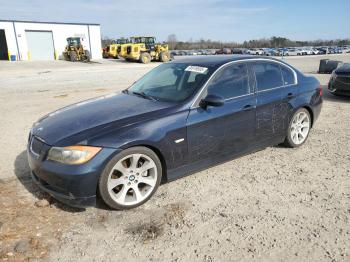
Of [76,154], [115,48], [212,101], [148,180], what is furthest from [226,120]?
[115,48]

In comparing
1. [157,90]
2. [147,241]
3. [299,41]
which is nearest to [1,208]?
[147,241]

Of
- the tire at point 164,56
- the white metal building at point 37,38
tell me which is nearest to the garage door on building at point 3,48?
the white metal building at point 37,38

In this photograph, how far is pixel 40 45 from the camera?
38906mm

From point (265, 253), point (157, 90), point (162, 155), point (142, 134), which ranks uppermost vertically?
point (157, 90)

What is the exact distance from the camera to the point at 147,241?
2.96m

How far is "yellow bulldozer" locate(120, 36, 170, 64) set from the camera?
102 feet

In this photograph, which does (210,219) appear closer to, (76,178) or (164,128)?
(164,128)

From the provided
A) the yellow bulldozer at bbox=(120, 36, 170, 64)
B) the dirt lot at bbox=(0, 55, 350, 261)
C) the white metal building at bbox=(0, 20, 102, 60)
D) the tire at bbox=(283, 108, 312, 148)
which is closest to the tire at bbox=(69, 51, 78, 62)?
the yellow bulldozer at bbox=(120, 36, 170, 64)

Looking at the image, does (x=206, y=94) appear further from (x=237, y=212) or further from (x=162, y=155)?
(x=237, y=212)

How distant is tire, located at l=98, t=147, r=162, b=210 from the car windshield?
89cm

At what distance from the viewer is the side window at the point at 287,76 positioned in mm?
4961

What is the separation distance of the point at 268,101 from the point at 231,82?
70 centimetres

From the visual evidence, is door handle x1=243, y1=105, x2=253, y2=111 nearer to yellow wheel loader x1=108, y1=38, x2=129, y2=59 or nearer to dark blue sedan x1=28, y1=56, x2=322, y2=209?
dark blue sedan x1=28, y1=56, x2=322, y2=209

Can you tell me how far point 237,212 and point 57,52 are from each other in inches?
1616
